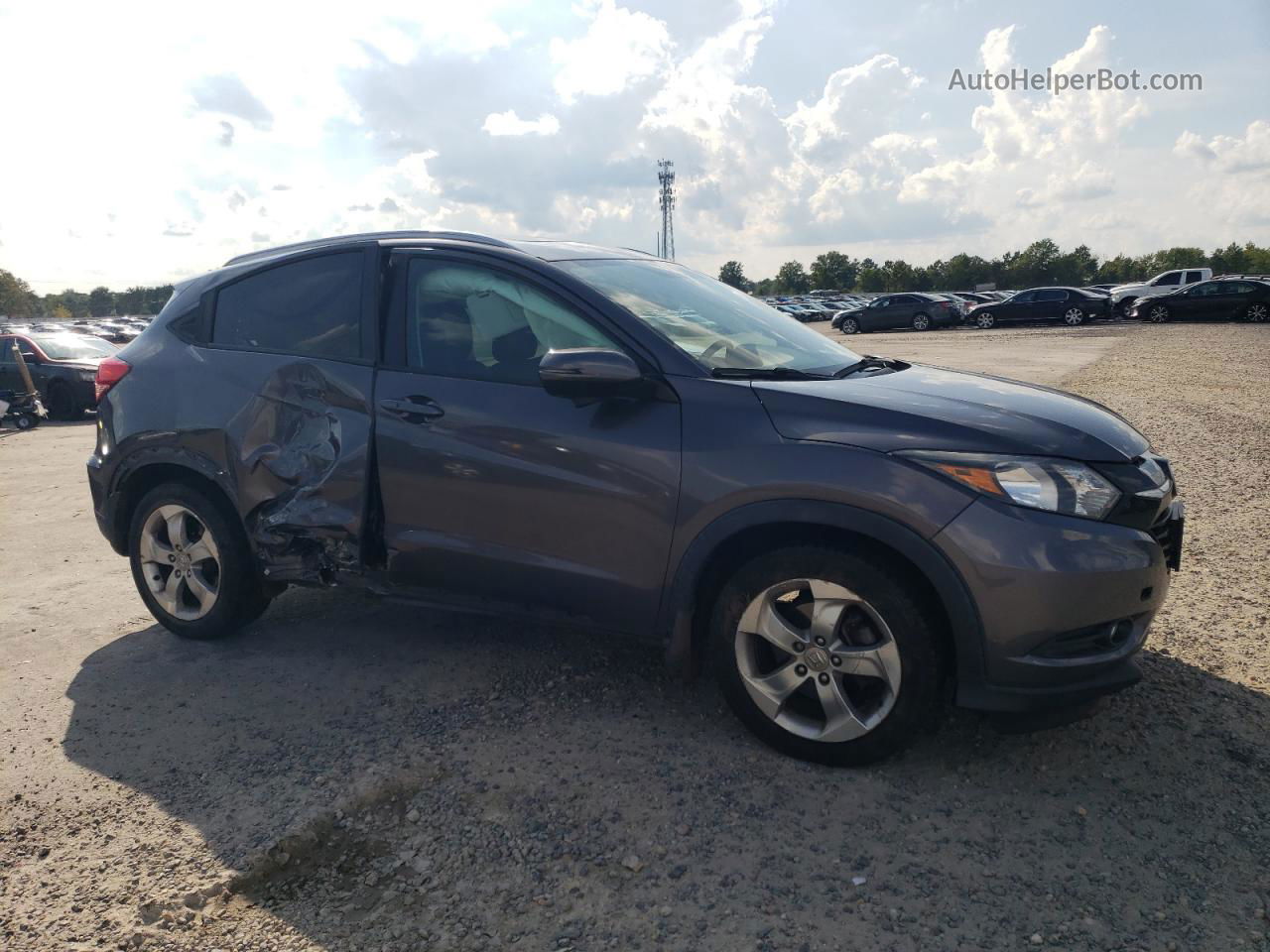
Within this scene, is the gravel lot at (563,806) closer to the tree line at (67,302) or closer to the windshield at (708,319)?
the windshield at (708,319)

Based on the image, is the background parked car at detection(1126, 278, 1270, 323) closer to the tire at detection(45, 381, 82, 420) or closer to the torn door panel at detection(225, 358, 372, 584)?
the tire at detection(45, 381, 82, 420)

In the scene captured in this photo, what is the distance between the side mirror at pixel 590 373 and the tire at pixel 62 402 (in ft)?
49.8

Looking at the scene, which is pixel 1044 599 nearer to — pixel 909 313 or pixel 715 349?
pixel 715 349

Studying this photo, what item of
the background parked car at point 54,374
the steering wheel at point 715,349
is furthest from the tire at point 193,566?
the background parked car at point 54,374

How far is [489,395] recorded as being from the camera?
3.60 metres

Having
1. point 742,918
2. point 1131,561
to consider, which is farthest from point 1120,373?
point 742,918

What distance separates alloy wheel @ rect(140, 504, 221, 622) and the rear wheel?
3416cm

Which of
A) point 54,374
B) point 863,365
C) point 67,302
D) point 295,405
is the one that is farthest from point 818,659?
point 67,302

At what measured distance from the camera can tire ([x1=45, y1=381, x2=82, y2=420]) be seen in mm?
15500

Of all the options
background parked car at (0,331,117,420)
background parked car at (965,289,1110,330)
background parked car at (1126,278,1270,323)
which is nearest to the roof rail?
background parked car at (0,331,117,420)

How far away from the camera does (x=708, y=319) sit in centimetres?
389

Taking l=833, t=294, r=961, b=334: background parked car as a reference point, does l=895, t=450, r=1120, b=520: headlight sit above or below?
below

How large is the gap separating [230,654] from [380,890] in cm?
216

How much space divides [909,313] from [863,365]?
33864 mm
